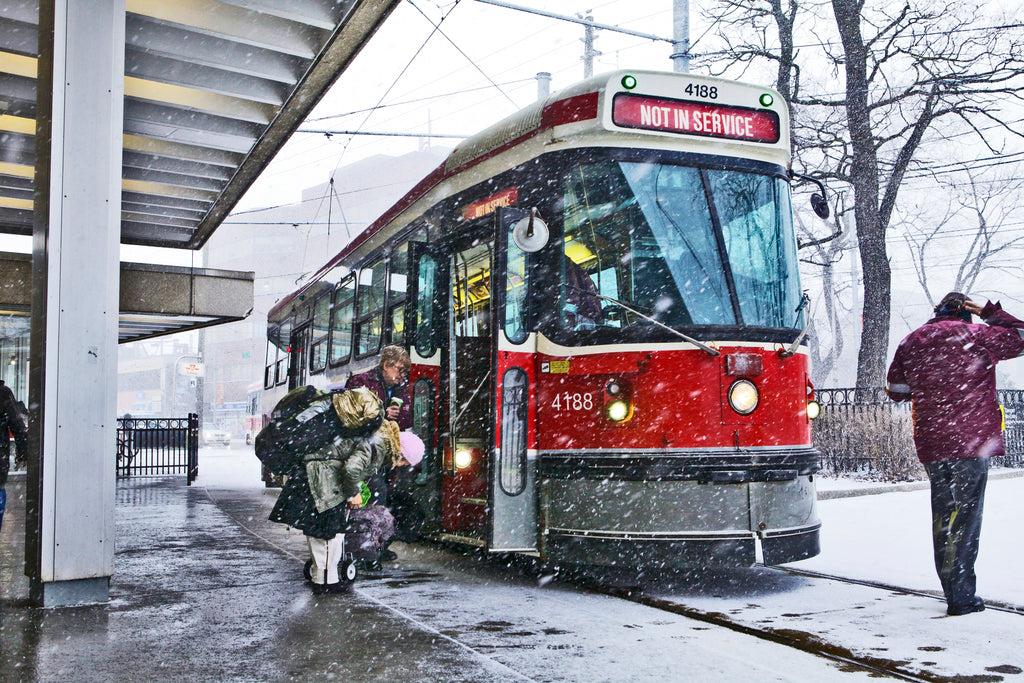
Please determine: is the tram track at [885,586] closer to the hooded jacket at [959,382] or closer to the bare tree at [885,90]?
the hooded jacket at [959,382]

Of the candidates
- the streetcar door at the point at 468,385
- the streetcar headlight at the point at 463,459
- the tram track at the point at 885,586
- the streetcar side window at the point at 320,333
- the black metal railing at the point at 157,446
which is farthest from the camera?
the black metal railing at the point at 157,446

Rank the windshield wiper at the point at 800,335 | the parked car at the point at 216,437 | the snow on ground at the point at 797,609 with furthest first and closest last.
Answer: the parked car at the point at 216,437 < the windshield wiper at the point at 800,335 < the snow on ground at the point at 797,609

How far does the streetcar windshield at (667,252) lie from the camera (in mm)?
6258

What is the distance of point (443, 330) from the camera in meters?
7.89

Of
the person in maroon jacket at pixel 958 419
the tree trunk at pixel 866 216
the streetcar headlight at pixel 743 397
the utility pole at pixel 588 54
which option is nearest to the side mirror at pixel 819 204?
the person in maroon jacket at pixel 958 419

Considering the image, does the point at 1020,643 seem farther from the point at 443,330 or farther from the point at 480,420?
the point at 443,330

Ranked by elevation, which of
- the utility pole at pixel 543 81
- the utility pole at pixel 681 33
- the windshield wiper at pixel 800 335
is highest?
the utility pole at pixel 543 81

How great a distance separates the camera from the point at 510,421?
6539 mm

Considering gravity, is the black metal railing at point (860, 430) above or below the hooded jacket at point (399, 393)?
below

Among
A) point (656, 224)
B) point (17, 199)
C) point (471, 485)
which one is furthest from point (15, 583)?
point (17, 199)

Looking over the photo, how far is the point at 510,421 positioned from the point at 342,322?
4.94 meters

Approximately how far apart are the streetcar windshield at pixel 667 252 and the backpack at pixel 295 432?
5.66 ft

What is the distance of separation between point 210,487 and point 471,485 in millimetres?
12106

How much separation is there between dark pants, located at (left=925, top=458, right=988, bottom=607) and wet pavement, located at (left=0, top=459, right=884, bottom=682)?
1.35 m
